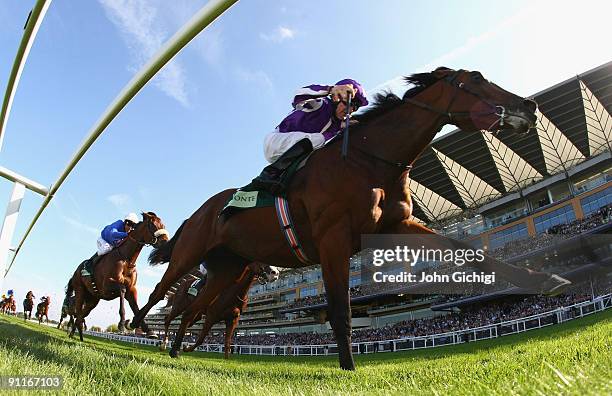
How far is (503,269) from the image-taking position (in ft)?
12.5

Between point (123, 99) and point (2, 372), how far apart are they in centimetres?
184

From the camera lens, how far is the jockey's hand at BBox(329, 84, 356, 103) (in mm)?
4137

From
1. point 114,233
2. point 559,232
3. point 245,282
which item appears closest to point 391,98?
point 245,282

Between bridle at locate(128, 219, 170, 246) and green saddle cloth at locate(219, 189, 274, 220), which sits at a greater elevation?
bridle at locate(128, 219, 170, 246)

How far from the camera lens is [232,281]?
544cm

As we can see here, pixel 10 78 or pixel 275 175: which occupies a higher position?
pixel 10 78

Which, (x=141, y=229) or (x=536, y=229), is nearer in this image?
(x=141, y=229)

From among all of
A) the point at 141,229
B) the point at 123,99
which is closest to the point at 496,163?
the point at 141,229

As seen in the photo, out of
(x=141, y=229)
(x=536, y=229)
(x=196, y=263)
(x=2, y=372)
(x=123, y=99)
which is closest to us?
(x=2, y=372)

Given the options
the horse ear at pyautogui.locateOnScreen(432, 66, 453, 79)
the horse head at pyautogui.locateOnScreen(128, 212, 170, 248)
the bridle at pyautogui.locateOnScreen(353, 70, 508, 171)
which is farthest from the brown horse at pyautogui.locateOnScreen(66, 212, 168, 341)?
the horse ear at pyautogui.locateOnScreen(432, 66, 453, 79)

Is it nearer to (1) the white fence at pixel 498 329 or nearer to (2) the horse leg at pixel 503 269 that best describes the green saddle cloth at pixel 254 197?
(2) the horse leg at pixel 503 269

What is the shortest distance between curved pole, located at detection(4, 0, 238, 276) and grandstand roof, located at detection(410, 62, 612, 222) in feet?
128

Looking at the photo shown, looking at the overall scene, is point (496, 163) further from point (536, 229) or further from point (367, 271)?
point (367, 271)

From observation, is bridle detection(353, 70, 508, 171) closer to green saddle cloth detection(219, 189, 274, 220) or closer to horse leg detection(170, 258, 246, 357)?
green saddle cloth detection(219, 189, 274, 220)
